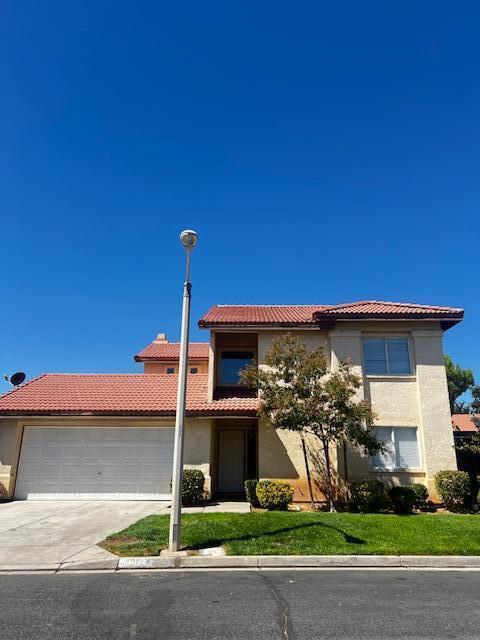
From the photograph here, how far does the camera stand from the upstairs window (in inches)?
719

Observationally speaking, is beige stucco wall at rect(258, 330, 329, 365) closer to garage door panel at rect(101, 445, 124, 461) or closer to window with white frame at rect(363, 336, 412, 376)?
window with white frame at rect(363, 336, 412, 376)

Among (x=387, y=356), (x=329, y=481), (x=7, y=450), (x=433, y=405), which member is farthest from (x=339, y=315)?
(x=7, y=450)

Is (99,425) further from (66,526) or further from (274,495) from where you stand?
(274,495)

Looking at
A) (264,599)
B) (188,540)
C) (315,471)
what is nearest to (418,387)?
(315,471)

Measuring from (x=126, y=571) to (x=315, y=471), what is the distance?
28.8ft

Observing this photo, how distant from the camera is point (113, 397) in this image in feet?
56.1

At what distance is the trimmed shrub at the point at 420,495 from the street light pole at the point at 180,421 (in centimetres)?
851

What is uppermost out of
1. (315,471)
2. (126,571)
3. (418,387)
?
(418,387)

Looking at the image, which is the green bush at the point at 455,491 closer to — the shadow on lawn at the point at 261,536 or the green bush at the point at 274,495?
the green bush at the point at 274,495

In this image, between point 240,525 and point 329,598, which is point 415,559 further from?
point 240,525

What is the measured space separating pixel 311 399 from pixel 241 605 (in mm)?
7663

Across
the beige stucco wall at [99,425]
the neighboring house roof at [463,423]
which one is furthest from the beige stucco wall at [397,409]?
the neighboring house roof at [463,423]

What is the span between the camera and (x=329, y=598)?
19.8ft

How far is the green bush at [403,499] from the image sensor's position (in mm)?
13008
